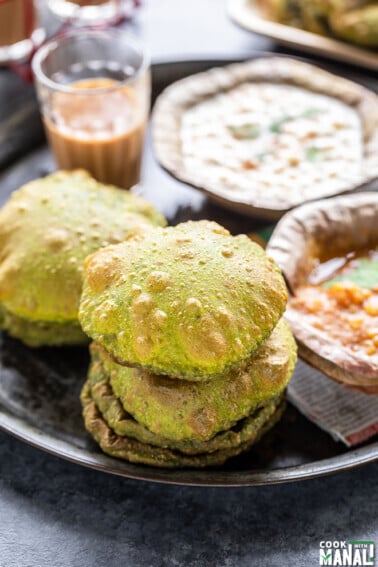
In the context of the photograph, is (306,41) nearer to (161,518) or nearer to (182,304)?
(182,304)

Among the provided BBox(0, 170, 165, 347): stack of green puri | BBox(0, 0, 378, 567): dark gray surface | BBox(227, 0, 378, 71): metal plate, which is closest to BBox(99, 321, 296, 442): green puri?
BBox(0, 0, 378, 567): dark gray surface

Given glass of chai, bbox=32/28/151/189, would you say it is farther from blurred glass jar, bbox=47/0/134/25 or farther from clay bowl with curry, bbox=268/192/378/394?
blurred glass jar, bbox=47/0/134/25

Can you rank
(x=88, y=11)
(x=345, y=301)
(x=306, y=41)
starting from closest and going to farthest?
(x=345, y=301) < (x=306, y=41) < (x=88, y=11)

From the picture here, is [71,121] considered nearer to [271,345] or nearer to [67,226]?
[67,226]

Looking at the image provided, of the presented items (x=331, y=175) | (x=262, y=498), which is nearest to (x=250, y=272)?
(x=262, y=498)

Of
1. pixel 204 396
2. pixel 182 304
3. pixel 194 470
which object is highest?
pixel 182 304

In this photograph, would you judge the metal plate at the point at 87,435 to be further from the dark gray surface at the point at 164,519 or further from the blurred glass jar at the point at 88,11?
the blurred glass jar at the point at 88,11

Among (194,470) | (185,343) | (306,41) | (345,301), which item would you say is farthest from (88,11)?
(194,470)
